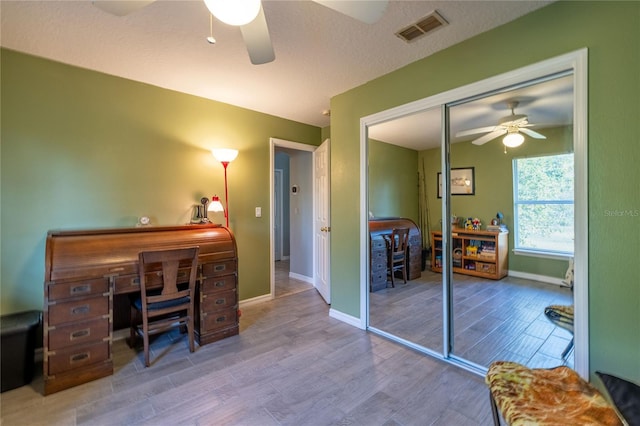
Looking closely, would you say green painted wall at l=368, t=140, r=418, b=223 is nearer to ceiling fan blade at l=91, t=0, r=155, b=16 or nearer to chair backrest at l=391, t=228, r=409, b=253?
chair backrest at l=391, t=228, r=409, b=253

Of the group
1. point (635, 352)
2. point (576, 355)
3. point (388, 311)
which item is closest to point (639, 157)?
point (635, 352)

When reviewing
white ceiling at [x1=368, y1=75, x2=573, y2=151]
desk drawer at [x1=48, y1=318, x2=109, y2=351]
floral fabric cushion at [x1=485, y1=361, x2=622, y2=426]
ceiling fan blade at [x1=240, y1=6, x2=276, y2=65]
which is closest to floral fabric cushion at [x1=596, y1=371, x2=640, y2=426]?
floral fabric cushion at [x1=485, y1=361, x2=622, y2=426]

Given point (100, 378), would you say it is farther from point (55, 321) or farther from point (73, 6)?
point (73, 6)

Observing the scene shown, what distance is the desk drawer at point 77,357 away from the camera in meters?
1.93

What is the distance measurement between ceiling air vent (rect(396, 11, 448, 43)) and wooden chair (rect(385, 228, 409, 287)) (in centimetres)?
177

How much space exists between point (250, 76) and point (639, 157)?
2.83 m

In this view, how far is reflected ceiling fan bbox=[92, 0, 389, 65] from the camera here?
1132 mm

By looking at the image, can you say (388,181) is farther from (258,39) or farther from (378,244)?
(258,39)

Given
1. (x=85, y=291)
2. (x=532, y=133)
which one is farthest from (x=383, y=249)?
(x=85, y=291)

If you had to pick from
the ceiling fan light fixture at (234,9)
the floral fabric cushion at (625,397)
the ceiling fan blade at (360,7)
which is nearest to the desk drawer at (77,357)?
the ceiling fan light fixture at (234,9)

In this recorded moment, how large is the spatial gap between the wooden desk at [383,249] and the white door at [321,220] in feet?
2.52

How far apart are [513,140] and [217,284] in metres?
2.86

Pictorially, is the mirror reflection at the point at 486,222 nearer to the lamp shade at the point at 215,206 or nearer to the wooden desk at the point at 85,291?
the lamp shade at the point at 215,206

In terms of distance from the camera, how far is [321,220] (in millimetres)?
4102
